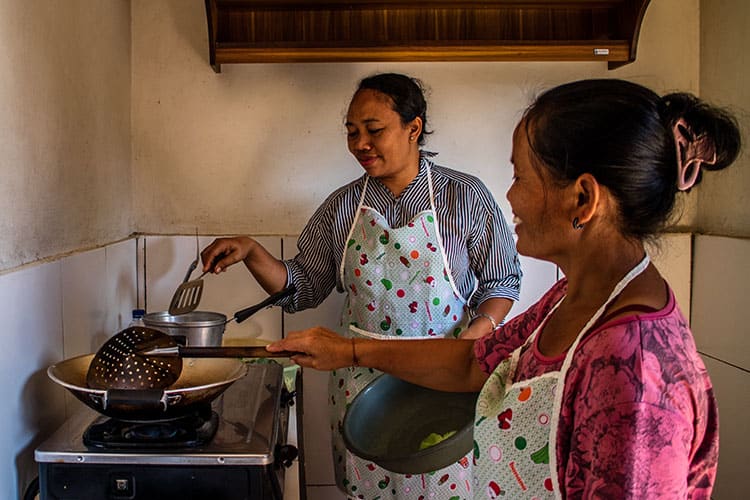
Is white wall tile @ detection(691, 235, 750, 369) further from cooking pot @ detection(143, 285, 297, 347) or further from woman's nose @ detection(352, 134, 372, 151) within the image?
cooking pot @ detection(143, 285, 297, 347)

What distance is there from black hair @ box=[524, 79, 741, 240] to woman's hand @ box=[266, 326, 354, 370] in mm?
538

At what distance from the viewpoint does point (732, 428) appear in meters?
1.90

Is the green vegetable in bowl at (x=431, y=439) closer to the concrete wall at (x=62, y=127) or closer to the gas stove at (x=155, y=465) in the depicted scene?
the gas stove at (x=155, y=465)

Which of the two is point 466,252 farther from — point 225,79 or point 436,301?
point 225,79

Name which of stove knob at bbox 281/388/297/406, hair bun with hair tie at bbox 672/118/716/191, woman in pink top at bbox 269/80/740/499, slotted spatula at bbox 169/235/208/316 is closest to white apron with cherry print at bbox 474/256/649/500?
woman in pink top at bbox 269/80/740/499

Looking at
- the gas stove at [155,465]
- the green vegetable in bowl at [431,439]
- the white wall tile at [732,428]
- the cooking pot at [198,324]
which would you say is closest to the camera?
the gas stove at [155,465]

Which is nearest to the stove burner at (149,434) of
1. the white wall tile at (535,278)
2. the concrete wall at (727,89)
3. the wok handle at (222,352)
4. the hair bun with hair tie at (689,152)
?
the wok handle at (222,352)

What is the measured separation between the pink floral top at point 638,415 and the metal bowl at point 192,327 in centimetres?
95

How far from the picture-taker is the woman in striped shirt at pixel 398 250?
1.71 m

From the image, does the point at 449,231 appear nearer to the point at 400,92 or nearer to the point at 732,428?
the point at 400,92

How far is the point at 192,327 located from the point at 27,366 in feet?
1.36

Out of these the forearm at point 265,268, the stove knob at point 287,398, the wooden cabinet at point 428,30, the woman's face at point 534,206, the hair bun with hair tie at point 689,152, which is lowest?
the stove knob at point 287,398

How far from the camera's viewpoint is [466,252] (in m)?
1.77

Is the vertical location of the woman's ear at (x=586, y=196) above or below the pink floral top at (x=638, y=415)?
above
